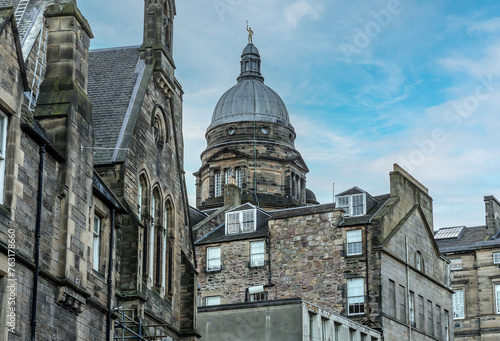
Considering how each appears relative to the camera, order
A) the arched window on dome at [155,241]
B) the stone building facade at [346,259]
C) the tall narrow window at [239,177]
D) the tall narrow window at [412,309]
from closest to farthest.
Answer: the arched window on dome at [155,241], the stone building facade at [346,259], the tall narrow window at [412,309], the tall narrow window at [239,177]

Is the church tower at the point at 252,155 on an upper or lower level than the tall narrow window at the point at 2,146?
upper

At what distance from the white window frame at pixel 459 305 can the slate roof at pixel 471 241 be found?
2.99 meters

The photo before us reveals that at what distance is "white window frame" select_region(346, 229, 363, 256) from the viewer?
48.1 m

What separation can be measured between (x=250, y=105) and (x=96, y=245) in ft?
180

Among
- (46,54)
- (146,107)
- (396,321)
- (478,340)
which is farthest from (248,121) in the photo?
(46,54)

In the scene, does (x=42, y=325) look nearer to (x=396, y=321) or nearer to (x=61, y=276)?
(x=61, y=276)

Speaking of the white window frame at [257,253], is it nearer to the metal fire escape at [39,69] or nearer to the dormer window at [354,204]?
the dormer window at [354,204]

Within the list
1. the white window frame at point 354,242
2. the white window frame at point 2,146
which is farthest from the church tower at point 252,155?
the white window frame at point 2,146

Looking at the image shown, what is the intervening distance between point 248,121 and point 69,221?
2220 inches

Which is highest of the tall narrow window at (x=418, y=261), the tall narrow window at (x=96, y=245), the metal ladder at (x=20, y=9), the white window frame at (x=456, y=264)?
the metal ladder at (x=20, y=9)

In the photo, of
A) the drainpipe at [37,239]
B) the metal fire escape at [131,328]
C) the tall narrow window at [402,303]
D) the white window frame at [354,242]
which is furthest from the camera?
the tall narrow window at [402,303]

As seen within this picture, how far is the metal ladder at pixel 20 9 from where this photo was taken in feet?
90.5

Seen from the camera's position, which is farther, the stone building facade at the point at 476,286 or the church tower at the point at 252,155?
the church tower at the point at 252,155

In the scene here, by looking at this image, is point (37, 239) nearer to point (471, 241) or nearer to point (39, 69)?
point (39, 69)
